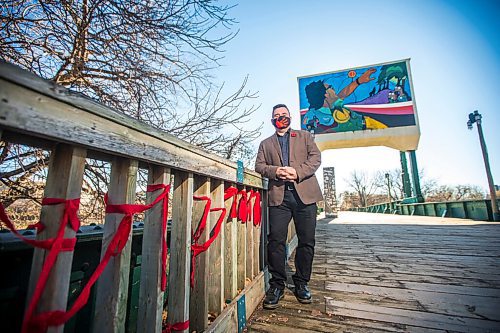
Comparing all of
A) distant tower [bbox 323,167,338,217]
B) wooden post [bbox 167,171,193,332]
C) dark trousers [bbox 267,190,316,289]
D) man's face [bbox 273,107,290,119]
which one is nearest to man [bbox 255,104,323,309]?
dark trousers [bbox 267,190,316,289]

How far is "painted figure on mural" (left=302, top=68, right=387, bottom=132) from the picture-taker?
41.9 ft

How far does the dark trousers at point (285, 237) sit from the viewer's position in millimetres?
2146

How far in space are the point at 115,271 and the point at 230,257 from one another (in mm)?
1018

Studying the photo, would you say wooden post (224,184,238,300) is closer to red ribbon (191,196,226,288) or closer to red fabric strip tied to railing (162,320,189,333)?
red ribbon (191,196,226,288)

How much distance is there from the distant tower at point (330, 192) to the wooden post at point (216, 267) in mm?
12851

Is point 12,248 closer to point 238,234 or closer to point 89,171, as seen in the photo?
point 238,234

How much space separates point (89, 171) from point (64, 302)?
9.55 ft

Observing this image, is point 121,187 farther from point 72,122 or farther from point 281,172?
point 281,172

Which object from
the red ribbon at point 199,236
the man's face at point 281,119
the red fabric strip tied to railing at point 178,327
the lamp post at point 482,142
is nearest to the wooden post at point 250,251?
the red ribbon at point 199,236

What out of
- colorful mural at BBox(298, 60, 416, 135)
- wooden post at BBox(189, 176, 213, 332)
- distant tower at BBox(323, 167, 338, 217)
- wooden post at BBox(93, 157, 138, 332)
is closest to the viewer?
→ wooden post at BBox(93, 157, 138, 332)

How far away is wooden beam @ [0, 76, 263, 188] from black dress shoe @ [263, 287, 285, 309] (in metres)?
1.53

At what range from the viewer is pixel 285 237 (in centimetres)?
219

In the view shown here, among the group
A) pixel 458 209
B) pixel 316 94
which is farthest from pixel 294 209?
pixel 316 94

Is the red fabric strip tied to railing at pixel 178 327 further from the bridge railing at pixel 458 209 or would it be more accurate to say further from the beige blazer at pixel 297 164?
the bridge railing at pixel 458 209
